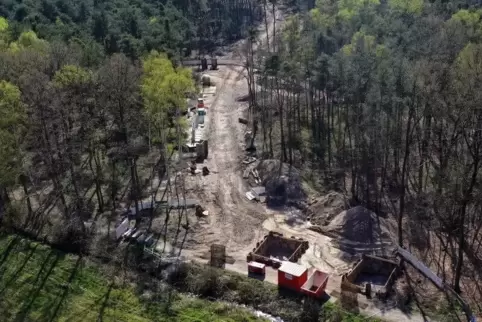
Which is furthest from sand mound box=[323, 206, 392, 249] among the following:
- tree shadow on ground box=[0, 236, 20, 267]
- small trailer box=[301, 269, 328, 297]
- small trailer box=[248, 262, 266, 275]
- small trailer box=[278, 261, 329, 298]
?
tree shadow on ground box=[0, 236, 20, 267]

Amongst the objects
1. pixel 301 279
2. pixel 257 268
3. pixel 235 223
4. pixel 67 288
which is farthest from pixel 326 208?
pixel 67 288

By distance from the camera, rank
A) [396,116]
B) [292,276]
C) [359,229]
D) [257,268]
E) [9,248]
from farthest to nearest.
A: [396,116]
[9,248]
[359,229]
[257,268]
[292,276]

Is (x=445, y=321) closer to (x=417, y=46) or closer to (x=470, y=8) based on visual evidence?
(x=417, y=46)

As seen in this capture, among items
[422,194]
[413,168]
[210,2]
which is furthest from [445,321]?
[210,2]

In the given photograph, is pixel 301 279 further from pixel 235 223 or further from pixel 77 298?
pixel 77 298

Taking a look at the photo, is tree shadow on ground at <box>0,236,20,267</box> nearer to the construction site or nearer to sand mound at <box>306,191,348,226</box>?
the construction site

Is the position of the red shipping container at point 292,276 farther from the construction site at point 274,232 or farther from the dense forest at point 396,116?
the dense forest at point 396,116

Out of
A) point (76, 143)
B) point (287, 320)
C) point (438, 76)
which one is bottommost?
point (287, 320)
